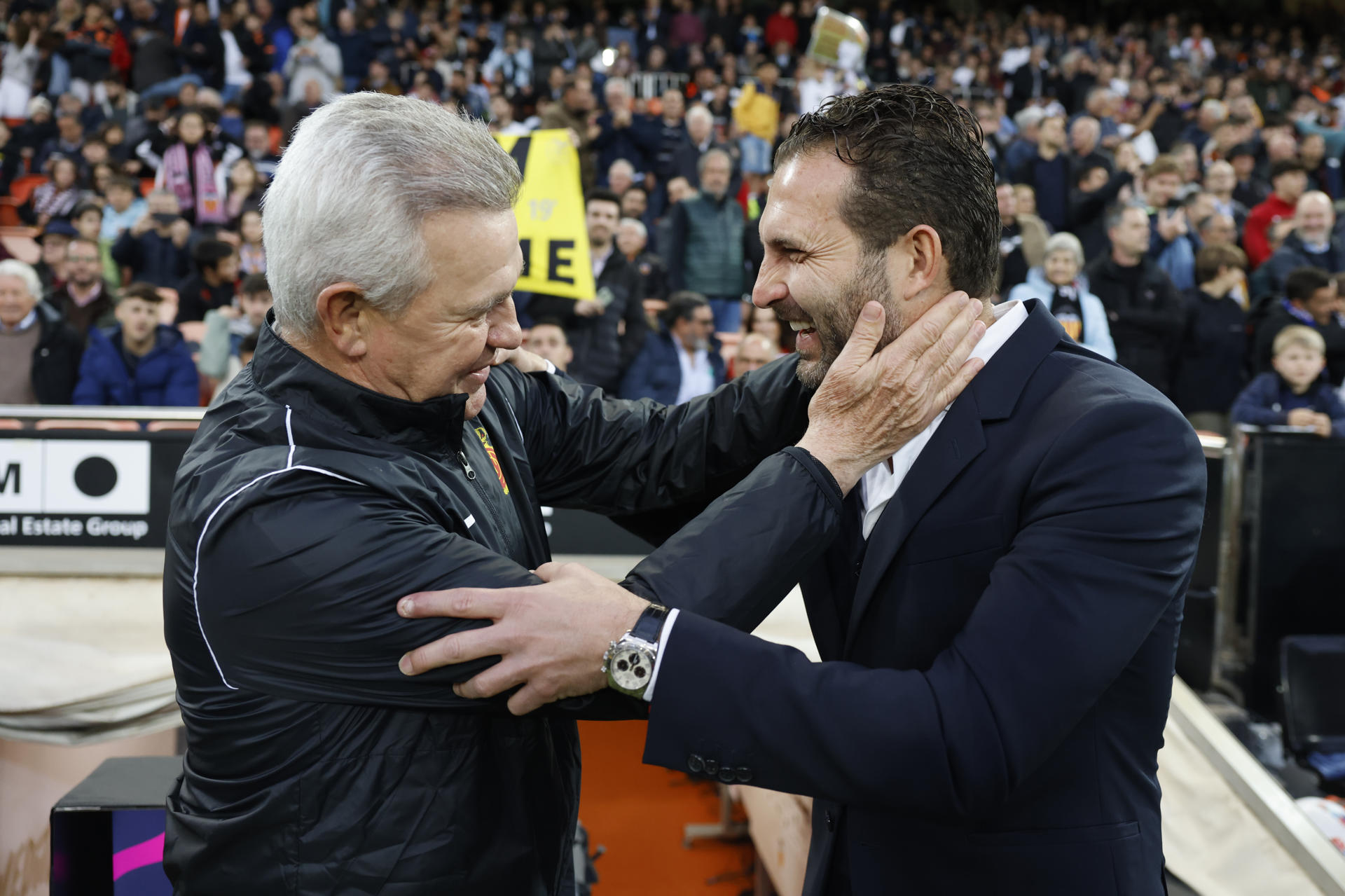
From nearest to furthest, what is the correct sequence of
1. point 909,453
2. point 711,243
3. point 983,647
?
1. point 983,647
2. point 909,453
3. point 711,243

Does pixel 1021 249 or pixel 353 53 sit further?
pixel 353 53

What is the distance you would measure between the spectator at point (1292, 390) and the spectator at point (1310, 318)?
20.9 inches

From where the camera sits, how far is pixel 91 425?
12.4 feet

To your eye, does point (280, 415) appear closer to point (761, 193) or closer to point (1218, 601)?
point (1218, 601)

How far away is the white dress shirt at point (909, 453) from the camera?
170 centimetres

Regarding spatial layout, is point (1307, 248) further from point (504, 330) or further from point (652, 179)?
point (504, 330)

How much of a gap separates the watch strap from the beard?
489 mm

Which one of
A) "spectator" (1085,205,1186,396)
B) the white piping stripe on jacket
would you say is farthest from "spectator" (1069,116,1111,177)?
the white piping stripe on jacket

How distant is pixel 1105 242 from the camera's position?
30.3 feet

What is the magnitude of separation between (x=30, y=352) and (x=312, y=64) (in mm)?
7014

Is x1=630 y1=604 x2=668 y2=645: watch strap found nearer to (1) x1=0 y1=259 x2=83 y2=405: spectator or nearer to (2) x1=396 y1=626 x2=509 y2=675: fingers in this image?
(2) x1=396 y1=626 x2=509 y2=675: fingers

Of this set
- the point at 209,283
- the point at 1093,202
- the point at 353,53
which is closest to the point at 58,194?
the point at 209,283

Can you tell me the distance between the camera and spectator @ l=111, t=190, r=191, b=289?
8312 millimetres

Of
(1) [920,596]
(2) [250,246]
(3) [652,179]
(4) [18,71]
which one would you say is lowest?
(1) [920,596]
